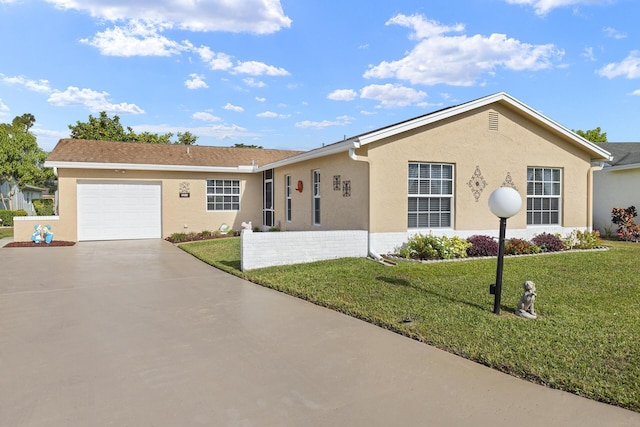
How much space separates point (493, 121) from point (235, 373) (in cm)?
998

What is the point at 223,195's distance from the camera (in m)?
17.0

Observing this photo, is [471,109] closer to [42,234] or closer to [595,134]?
[42,234]

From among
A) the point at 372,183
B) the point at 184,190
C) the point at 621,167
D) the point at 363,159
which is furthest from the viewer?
the point at 184,190

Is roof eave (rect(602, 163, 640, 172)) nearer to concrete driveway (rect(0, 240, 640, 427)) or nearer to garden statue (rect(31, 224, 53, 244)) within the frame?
concrete driveway (rect(0, 240, 640, 427))

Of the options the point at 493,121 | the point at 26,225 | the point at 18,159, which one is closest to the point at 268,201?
the point at 26,225

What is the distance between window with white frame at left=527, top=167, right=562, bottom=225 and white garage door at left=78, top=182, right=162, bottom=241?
13.3m

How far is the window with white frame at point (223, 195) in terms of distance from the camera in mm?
16781

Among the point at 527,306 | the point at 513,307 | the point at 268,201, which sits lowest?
the point at 513,307

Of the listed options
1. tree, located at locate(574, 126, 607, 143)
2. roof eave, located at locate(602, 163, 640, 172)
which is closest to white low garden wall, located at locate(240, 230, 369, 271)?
roof eave, located at locate(602, 163, 640, 172)

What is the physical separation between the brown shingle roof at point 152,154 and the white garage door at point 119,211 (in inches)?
39.7

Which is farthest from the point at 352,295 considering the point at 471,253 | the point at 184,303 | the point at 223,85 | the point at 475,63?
the point at 223,85

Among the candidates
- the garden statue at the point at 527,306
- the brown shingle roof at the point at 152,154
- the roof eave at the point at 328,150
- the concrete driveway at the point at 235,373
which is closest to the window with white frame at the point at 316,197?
the roof eave at the point at 328,150

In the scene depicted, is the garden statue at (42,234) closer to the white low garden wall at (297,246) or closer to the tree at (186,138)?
the white low garden wall at (297,246)

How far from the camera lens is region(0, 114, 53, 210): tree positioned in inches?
1042
